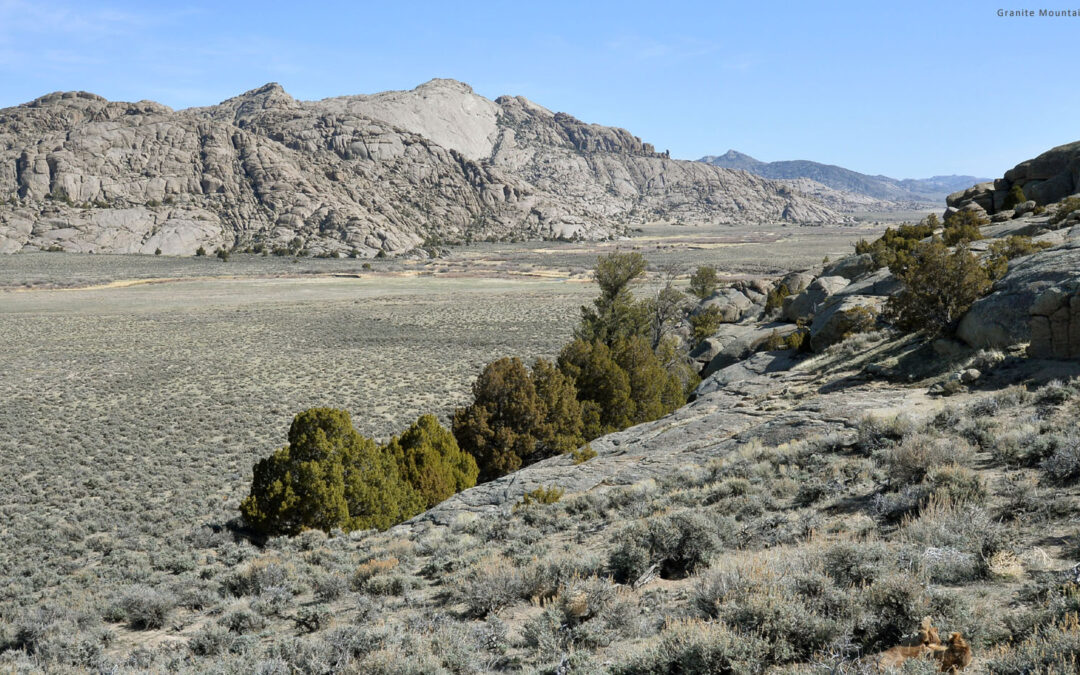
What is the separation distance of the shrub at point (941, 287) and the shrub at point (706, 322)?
814 inches

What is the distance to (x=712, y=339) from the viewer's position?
35.4 m

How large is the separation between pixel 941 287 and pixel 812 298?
1344 cm

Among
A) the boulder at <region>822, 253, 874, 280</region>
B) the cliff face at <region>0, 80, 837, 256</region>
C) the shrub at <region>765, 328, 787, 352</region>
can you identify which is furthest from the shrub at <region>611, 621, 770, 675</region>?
the cliff face at <region>0, 80, 837, 256</region>

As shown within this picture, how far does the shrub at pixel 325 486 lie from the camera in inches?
626

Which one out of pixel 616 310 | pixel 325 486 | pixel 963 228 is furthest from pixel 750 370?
pixel 325 486

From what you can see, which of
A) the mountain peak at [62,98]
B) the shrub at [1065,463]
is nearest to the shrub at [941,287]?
A: the shrub at [1065,463]

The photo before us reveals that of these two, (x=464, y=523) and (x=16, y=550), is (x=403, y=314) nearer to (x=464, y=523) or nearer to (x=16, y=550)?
(x=16, y=550)

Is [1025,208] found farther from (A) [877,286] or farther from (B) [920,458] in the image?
(B) [920,458]

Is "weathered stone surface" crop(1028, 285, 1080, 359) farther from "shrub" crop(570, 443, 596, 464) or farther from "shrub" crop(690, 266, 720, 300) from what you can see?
"shrub" crop(690, 266, 720, 300)

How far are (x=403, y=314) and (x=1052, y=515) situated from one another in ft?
208

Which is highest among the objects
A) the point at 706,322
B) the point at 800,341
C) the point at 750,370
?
the point at 800,341

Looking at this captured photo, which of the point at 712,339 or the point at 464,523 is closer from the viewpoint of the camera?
the point at 464,523

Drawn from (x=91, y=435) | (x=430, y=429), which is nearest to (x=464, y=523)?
(x=430, y=429)

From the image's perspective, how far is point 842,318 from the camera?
24.4 m
